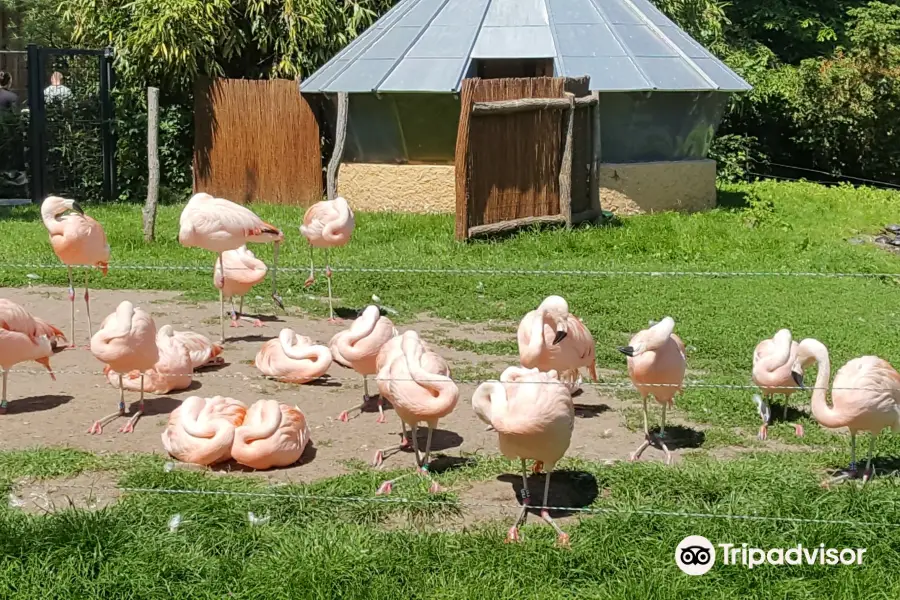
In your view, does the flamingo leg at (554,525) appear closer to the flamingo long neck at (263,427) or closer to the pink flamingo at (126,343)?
the flamingo long neck at (263,427)

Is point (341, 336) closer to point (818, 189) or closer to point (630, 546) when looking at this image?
point (630, 546)

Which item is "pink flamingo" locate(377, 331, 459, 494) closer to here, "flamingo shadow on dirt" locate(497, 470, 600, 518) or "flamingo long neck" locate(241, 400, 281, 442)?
"flamingo shadow on dirt" locate(497, 470, 600, 518)

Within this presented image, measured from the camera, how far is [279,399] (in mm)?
7656

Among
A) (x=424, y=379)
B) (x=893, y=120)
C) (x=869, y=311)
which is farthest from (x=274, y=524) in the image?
(x=893, y=120)

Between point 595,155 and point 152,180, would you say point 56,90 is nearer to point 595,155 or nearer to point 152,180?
point 152,180

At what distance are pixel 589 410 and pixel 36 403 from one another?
3646 mm

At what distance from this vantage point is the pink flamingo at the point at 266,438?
19.8 ft

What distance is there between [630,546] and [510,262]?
7805mm

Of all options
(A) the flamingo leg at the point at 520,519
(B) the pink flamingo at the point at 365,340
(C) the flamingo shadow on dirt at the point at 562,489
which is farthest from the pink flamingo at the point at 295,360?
(A) the flamingo leg at the point at 520,519

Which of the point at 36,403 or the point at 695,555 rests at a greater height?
the point at 695,555

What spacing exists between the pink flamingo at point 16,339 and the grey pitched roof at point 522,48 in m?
10.0

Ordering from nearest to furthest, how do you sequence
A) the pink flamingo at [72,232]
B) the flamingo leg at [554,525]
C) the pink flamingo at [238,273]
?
the flamingo leg at [554,525] < the pink flamingo at [72,232] < the pink flamingo at [238,273]

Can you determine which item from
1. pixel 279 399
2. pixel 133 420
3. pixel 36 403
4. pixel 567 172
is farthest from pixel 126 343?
pixel 567 172

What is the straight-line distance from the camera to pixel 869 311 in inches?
425
